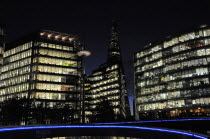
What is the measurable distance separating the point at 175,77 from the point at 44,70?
53.7 metres

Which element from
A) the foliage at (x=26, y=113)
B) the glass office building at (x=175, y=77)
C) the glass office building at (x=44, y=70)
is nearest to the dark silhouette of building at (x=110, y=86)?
the glass office building at (x=175, y=77)

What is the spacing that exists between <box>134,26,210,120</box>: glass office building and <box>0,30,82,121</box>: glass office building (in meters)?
31.2

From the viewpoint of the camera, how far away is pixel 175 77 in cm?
9325

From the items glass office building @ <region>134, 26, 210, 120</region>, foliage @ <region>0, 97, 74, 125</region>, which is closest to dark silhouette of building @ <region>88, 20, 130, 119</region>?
glass office building @ <region>134, 26, 210, 120</region>

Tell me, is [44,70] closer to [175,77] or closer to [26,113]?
[26,113]

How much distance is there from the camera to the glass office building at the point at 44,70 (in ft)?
302

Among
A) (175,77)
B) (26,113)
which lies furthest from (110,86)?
(26,113)

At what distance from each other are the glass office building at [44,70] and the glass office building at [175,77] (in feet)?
→ 102

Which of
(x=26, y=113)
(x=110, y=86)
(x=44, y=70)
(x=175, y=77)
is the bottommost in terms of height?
(x=26, y=113)

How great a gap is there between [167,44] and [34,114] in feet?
202

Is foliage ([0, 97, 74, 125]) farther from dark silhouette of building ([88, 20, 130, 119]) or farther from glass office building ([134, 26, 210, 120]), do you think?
dark silhouette of building ([88, 20, 130, 119])

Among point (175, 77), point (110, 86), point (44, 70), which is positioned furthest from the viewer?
point (110, 86)

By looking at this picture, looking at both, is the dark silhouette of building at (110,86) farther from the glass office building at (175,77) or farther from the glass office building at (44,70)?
the glass office building at (44,70)

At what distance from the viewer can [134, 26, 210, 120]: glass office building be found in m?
84.7
